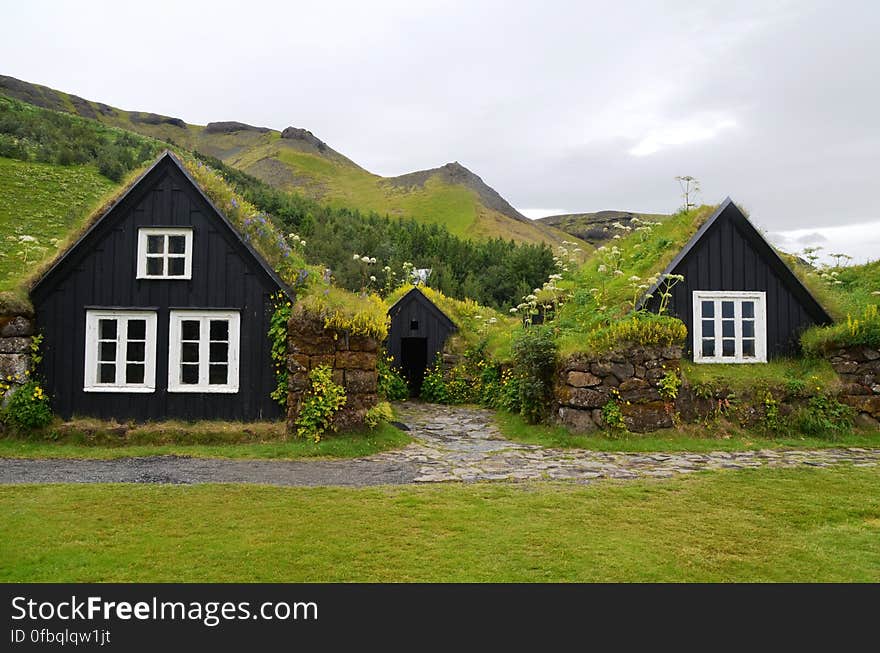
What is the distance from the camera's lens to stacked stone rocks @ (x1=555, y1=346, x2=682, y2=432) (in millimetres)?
13367

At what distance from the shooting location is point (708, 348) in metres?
15.4

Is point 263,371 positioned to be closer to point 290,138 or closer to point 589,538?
point 589,538

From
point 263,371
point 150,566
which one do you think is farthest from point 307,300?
point 150,566

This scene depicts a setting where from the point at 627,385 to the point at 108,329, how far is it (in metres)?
11.5

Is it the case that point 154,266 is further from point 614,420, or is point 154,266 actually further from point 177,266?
point 614,420

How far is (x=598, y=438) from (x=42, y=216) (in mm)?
31326

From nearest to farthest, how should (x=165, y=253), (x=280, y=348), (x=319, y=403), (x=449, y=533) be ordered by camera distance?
1. (x=449, y=533)
2. (x=319, y=403)
3. (x=280, y=348)
4. (x=165, y=253)

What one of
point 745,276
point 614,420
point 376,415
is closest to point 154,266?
point 376,415

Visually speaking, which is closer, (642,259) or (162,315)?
(162,315)

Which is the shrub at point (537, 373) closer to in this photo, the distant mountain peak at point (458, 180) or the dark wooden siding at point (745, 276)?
the dark wooden siding at point (745, 276)

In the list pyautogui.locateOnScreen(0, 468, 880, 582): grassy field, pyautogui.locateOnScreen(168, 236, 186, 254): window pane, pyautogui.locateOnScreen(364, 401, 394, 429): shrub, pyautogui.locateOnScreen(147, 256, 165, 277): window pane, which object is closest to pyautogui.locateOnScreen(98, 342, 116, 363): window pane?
pyautogui.locateOnScreen(147, 256, 165, 277): window pane

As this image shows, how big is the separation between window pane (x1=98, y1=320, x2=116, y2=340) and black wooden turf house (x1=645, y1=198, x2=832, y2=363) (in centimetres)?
1311

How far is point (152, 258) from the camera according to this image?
44.9ft

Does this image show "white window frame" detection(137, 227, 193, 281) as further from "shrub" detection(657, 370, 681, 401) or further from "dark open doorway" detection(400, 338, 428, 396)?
"dark open doorway" detection(400, 338, 428, 396)
